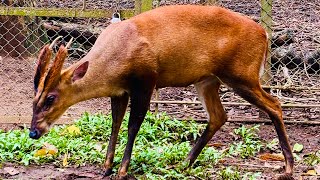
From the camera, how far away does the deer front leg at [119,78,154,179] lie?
18.8 feet

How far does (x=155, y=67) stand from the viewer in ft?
19.0

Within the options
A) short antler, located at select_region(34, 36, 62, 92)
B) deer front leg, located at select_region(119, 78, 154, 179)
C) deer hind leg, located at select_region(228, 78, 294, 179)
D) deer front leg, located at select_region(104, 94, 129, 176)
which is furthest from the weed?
short antler, located at select_region(34, 36, 62, 92)

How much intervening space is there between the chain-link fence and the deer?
5.41 feet

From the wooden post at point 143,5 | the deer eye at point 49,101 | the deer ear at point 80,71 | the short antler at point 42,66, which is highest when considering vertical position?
the short antler at point 42,66

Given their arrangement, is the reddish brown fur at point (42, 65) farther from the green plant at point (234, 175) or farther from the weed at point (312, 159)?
the weed at point (312, 159)

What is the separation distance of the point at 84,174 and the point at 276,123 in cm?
180

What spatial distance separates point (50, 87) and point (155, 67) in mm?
915

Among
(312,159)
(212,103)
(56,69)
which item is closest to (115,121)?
(56,69)

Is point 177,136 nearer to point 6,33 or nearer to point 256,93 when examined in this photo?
point 256,93

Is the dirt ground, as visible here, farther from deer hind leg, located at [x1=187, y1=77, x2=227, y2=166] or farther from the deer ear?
the deer ear

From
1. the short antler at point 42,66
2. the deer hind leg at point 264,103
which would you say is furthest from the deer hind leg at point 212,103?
the short antler at point 42,66

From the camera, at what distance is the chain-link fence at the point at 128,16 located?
307 inches

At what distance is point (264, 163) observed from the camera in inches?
258

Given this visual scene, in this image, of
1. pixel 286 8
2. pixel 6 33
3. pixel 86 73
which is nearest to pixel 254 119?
pixel 86 73
